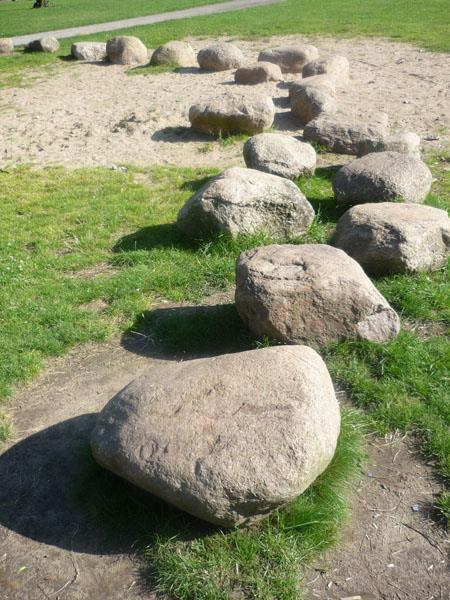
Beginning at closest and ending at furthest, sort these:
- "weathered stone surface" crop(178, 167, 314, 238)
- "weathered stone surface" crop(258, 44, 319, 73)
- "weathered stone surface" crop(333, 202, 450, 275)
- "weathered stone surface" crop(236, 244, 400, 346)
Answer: "weathered stone surface" crop(236, 244, 400, 346) → "weathered stone surface" crop(333, 202, 450, 275) → "weathered stone surface" crop(178, 167, 314, 238) → "weathered stone surface" crop(258, 44, 319, 73)

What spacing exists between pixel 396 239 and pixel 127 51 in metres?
12.6

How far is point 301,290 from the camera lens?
5012mm

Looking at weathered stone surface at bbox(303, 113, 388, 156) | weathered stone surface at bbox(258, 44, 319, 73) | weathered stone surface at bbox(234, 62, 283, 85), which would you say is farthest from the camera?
weathered stone surface at bbox(258, 44, 319, 73)

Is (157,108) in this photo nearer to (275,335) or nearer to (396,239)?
(396,239)

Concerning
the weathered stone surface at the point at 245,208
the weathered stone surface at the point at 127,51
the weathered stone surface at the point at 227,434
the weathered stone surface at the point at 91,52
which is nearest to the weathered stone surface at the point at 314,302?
the weathered stone surface at the point at 227,434

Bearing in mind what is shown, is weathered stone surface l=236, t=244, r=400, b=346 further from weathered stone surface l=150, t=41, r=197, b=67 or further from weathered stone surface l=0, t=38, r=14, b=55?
weathered stone surface l=0, t=38, r=14, b=55

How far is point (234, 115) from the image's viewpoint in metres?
10.6

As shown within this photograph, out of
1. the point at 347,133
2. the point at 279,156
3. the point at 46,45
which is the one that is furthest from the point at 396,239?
the point at 46,45

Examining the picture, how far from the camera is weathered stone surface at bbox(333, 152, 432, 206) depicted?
23.8 feet

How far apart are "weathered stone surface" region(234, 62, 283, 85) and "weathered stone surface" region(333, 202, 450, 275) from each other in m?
8.32

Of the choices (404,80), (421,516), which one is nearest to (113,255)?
(421,516)

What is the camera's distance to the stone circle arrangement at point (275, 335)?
11.4 feet

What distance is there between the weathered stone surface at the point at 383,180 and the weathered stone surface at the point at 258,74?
680cm

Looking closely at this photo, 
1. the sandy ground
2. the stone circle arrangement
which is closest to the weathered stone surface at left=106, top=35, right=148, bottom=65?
the sandy ground
